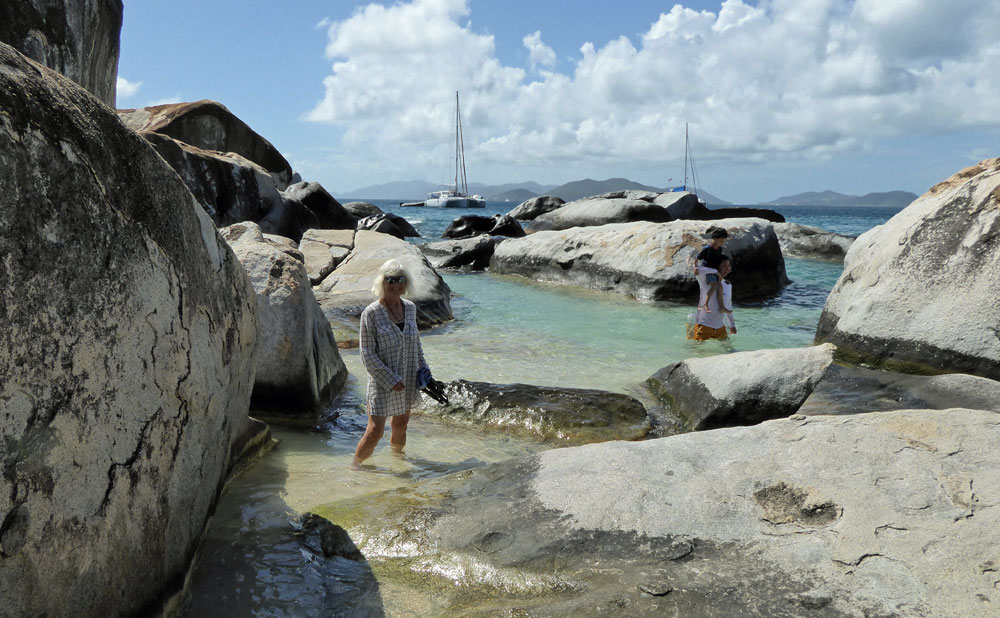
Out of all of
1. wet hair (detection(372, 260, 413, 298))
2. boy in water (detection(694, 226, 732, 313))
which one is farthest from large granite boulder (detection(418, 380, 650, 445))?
boy in water (detection(694, 226, 732, 313))

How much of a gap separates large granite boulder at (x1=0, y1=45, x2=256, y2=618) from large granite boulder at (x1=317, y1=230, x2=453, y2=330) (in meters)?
6.92

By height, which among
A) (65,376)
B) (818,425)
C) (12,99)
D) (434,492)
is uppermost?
(12,99)

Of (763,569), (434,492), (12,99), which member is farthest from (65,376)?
(763,569)

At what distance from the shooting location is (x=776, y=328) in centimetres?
1155

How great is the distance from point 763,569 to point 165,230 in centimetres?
256

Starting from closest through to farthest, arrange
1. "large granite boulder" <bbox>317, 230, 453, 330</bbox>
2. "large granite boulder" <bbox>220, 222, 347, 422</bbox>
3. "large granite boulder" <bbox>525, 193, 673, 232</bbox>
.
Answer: "large granite boulder" <bbox>220, 222, 347, 422</bbox>, "large granite boulder" <bbox>317, 230, 453, 330</bbox>, "large granite boulder" <bbox>525, 193, 673, 232</bbox>

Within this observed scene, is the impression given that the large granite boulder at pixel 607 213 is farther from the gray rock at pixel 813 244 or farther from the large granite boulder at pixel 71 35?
the large granite boulder at pixel 71 35

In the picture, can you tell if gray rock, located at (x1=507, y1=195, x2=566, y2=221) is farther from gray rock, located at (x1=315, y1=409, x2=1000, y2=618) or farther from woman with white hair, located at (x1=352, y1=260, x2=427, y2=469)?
gray rock, located at (x1=315, y1=409, x2=1000, y2=618)

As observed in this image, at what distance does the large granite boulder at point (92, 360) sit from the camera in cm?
210

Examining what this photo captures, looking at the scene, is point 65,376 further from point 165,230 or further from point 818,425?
point 818,425

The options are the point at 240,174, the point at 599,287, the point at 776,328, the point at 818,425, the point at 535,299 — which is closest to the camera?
the point at 818,425

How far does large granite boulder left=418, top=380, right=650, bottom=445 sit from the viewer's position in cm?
589

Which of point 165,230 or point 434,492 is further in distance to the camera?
point 434,492

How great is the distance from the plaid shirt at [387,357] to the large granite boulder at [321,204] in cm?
1777
